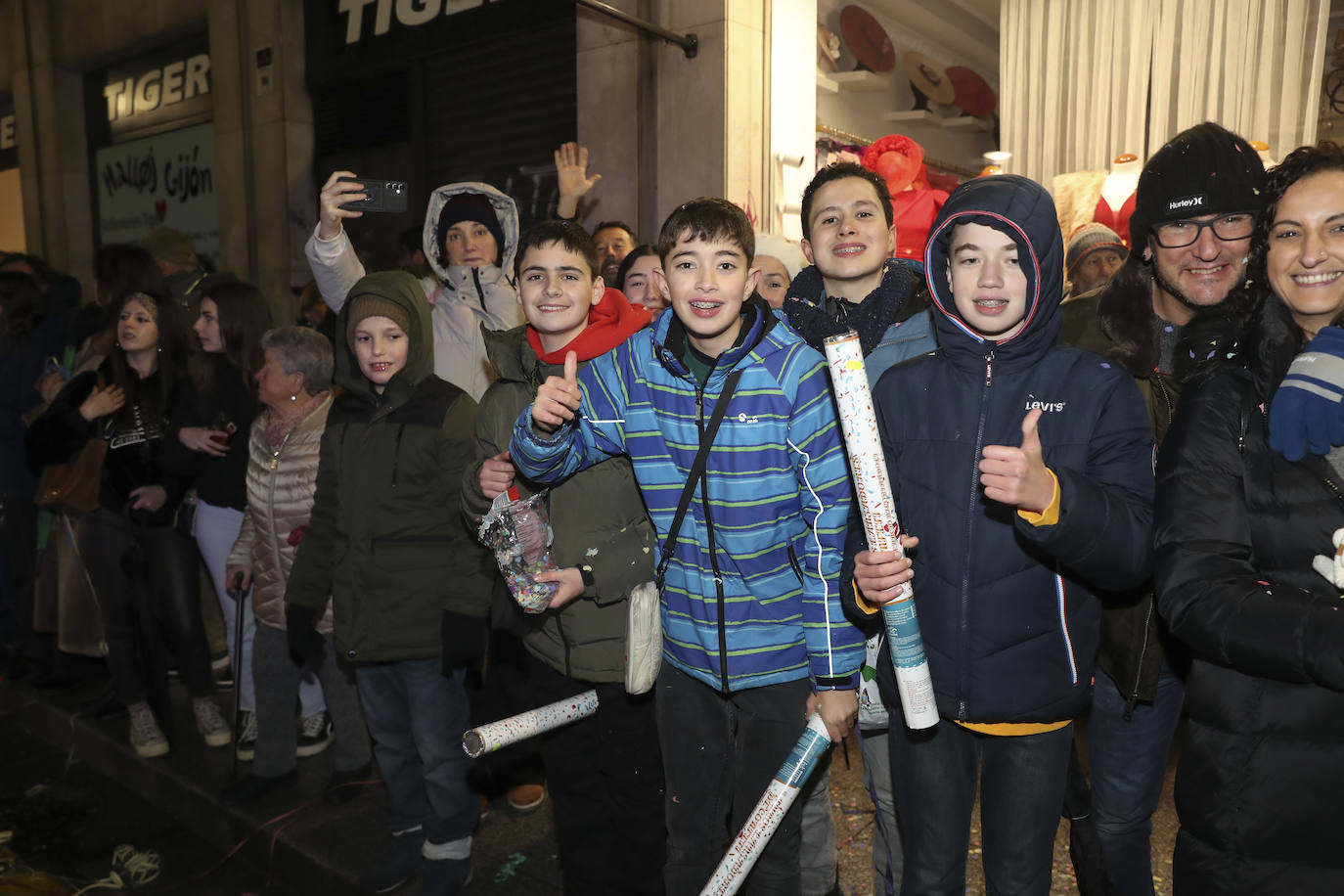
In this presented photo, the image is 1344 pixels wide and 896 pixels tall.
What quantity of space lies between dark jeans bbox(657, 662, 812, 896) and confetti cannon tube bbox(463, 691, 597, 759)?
284mm

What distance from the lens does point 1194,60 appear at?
238 inches

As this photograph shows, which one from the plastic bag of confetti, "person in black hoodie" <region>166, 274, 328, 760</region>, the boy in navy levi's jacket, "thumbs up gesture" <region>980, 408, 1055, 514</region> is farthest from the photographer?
"person in black hoodie" <region>166, 274, 328, 760</region>

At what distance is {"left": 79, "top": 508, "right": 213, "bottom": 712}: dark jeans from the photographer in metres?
4.62

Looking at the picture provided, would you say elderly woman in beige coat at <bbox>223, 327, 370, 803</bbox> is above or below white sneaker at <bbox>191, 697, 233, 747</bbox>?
above

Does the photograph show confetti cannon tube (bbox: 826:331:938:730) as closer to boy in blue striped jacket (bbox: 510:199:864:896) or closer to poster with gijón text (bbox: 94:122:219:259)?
boy in blue striped jacket (bbox: 510:199:864:896)

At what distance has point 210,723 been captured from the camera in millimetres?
4691

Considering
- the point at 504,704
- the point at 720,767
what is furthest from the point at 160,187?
the point at 720,767

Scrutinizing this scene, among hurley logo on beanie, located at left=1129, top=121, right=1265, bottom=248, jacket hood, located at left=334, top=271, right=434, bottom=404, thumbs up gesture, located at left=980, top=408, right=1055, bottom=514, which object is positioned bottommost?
thumbs up gesture, located at left=980, top=408, right=1055, bottom=514

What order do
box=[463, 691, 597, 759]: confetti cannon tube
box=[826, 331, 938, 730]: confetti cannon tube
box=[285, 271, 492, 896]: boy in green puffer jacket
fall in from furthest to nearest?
box=[285, 271, 492, 896]: boy in green puffer jacket, box=[463, 691, 597, 759]: confetti cannon tube, box=[826, 331, 938, 730]: confetti cannon tube

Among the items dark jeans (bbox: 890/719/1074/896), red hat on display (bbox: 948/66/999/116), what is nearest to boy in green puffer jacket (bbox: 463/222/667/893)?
dark jeans (bbox: 890/719/1074/896)

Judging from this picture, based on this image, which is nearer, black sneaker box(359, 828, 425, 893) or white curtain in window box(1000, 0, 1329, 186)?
black sneaker box(359, 828, 425, 893)

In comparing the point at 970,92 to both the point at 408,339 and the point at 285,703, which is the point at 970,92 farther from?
the point at 285,703

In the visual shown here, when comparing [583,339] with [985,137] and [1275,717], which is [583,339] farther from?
[985,137]

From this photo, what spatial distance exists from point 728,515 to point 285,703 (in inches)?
108
